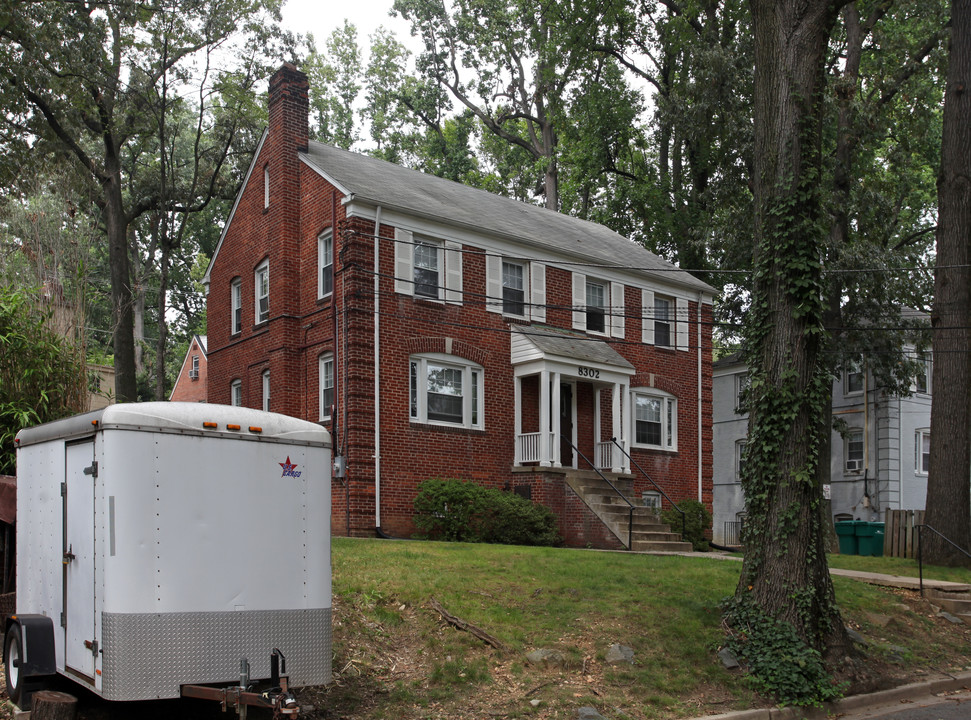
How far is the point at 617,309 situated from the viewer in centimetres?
2620

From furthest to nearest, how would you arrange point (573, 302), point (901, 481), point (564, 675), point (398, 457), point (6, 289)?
point (901, 481) < point (573, 302) < point (398, 457) < point (6, 289) < point (564, 675)

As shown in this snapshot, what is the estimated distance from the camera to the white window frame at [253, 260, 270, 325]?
24609 mm

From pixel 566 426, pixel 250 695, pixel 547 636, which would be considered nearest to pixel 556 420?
pixel 566 426

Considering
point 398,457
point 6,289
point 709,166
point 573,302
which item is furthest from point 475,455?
point 709,166

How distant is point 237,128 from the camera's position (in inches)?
1114

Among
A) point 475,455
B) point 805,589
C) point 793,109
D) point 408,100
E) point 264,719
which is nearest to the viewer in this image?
point 264,719

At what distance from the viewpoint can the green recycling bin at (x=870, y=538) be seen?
68.5 feet

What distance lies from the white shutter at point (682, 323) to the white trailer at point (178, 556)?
2064cm

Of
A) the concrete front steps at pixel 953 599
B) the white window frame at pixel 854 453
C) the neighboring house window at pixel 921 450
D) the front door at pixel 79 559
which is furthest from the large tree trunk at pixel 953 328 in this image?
the neighboring house window at pixel 921 450

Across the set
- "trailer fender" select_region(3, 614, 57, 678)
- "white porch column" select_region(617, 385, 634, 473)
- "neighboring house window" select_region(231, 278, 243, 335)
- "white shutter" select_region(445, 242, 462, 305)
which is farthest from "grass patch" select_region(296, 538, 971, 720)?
"neighboring house window" select_region(231, 278, 243, 335)

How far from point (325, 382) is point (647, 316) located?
9.89m

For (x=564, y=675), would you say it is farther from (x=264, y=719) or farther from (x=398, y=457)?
(x=398, y=457)

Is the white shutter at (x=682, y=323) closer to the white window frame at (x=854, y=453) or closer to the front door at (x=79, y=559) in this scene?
the white window frame at (x=854, y=453)

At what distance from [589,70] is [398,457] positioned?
2243 centimetres
